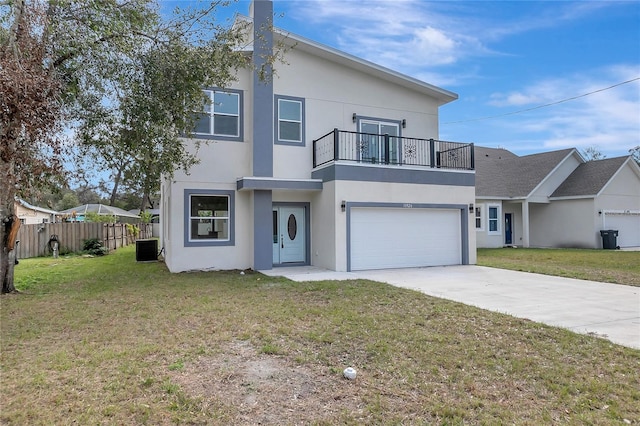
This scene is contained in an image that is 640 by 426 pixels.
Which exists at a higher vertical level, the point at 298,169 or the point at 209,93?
the point at 209,93

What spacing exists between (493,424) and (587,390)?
131 centimetres

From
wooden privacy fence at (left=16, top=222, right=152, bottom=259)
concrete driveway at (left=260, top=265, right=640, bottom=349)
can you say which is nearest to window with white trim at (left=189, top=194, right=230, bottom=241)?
concrete driveway at (left=260, top=265, right=640, bottom=349)

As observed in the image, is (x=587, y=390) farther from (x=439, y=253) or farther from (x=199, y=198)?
(x=199, y=198)

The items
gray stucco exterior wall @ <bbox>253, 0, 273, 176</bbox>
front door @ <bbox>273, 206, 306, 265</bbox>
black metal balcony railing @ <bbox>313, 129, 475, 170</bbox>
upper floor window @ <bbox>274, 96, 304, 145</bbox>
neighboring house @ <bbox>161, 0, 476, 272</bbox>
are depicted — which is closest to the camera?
neighboring house @ <bbox>161, 0, 476, 272</bbox>

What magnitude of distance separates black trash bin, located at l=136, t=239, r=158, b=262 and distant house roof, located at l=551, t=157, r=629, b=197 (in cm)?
2222

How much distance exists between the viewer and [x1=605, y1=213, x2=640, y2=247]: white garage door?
22.5 m

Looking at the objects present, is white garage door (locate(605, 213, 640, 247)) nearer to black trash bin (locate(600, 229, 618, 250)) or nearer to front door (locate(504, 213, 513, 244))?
black trash bin (locate(600, 229, 618, 250))

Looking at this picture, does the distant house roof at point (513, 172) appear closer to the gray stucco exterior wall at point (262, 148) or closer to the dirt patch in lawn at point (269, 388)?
the gray stucco exterior wall at point (262, 148)

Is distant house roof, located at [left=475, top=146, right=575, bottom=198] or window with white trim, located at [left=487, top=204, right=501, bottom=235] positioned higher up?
distant house roof, located at [left=475, top=146, right=575, bottom=198]

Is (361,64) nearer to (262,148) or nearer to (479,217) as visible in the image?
(262,148)

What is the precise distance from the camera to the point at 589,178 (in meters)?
22.9

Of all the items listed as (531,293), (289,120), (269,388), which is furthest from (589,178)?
(269,388)

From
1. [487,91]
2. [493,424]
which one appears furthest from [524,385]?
[487,91]

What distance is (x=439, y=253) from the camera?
13844 millimetres
